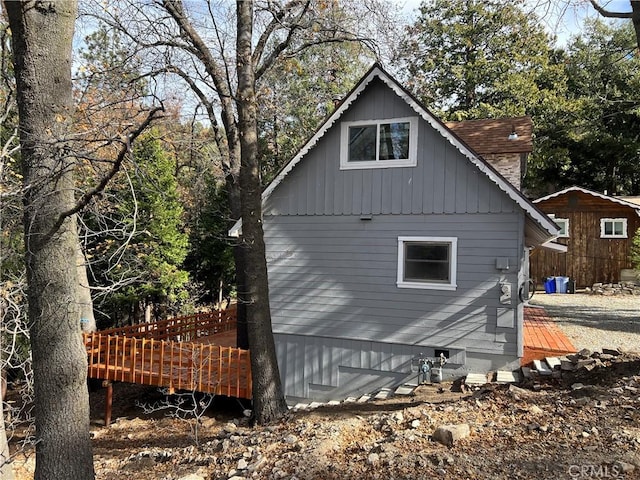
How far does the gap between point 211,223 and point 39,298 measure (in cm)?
1597

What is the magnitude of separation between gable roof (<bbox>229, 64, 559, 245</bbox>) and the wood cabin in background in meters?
13.0

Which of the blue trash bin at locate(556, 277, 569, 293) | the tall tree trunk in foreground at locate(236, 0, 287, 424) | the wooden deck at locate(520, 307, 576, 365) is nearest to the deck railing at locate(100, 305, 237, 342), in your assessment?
the tall tree trunk in foreground at locate(236, 0, 287, 424)

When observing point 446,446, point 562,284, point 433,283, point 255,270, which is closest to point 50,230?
point 255,270

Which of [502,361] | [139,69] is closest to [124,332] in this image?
[139,69]

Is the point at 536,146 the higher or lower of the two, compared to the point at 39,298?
higher

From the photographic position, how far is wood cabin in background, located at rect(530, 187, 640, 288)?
1977cm

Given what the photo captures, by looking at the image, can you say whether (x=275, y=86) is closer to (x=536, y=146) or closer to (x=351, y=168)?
(x=351, y=168)

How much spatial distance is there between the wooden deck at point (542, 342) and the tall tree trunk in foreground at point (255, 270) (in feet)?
15.3

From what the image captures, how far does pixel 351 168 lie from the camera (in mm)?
9234

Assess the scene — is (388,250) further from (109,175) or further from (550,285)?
(550,285)

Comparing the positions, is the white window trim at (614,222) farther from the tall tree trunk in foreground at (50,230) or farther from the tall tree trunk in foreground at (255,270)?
the tall tree trunk in foreground at (50,230)

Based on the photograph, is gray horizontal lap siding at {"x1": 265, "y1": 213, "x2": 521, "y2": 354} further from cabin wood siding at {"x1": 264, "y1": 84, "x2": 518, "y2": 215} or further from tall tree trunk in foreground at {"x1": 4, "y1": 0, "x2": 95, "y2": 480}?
tall tree trunk in foreground at {"x1": 4, "y1": 0, "x2": 95, "y2": 480}

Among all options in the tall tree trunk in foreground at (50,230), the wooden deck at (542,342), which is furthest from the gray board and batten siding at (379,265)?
the tall tree trunk in foreground at (50,230)

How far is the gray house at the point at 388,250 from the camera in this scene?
811cm
